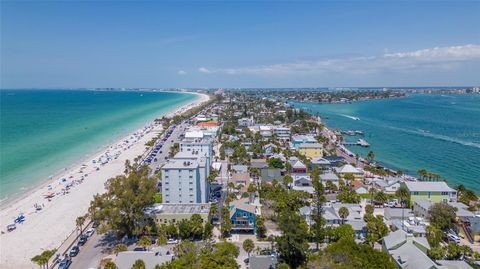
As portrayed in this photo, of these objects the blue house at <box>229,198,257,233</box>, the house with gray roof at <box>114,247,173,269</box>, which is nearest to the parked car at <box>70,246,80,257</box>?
the house with gray roof at <box>114,247,173,269</box>

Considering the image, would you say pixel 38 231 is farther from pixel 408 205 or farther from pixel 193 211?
pixel 408 205

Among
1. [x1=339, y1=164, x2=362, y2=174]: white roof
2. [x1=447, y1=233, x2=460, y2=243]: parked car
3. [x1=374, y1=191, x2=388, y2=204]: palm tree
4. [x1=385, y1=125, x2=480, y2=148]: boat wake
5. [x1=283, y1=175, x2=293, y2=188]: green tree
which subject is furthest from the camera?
[x1=385, y1=125, x2=480, y2=148]: boat wake

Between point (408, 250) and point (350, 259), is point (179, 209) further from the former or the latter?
point (408, 250)

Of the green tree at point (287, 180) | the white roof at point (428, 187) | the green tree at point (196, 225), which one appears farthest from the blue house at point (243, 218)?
the white roof at point (428, 187)

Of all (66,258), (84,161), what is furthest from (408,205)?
(84,161)

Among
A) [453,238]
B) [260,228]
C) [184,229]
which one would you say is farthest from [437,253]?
[184,229]

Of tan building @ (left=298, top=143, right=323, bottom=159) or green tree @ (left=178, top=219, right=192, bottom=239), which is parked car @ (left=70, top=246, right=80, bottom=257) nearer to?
green tree @ (left=178, top=219, right=192, bottom=239)
